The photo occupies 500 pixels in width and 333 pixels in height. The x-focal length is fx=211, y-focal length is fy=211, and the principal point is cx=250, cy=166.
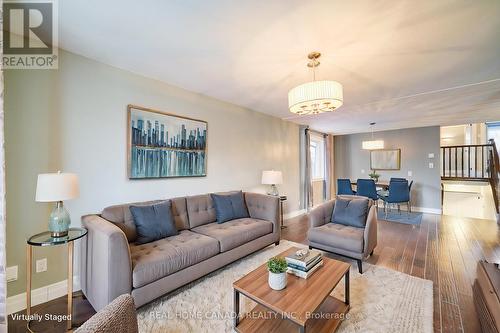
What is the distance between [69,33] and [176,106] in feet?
4.29

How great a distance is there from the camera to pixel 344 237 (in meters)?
2.58

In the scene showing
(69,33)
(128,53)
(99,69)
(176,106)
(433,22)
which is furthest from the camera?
(176,106)

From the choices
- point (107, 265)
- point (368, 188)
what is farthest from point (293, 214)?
point (107, 265)

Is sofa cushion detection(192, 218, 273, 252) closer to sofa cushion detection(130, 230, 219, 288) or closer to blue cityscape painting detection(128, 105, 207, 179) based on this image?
sofa cushion detection(130, 230, 219, 288)

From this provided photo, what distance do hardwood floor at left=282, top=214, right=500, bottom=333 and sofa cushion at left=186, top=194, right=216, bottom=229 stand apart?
1496 millimetres

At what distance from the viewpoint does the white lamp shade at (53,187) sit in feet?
5.31

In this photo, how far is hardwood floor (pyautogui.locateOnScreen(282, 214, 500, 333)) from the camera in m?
1.83

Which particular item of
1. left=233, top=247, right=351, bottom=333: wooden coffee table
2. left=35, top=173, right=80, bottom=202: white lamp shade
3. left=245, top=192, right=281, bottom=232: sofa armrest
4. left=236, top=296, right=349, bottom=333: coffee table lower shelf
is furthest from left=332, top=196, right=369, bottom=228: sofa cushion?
left=35, top=173, right=80, bottom=202: white lamp shade

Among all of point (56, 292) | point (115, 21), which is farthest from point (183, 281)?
point (115, 21)

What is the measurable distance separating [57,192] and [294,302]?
1.93 m

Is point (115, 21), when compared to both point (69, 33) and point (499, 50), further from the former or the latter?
point (499, 50)

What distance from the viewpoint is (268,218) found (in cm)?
318

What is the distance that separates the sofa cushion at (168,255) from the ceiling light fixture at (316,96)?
5.67 ft

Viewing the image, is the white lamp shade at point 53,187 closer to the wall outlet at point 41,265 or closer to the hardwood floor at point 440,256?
the wall outlet at point 41,265
